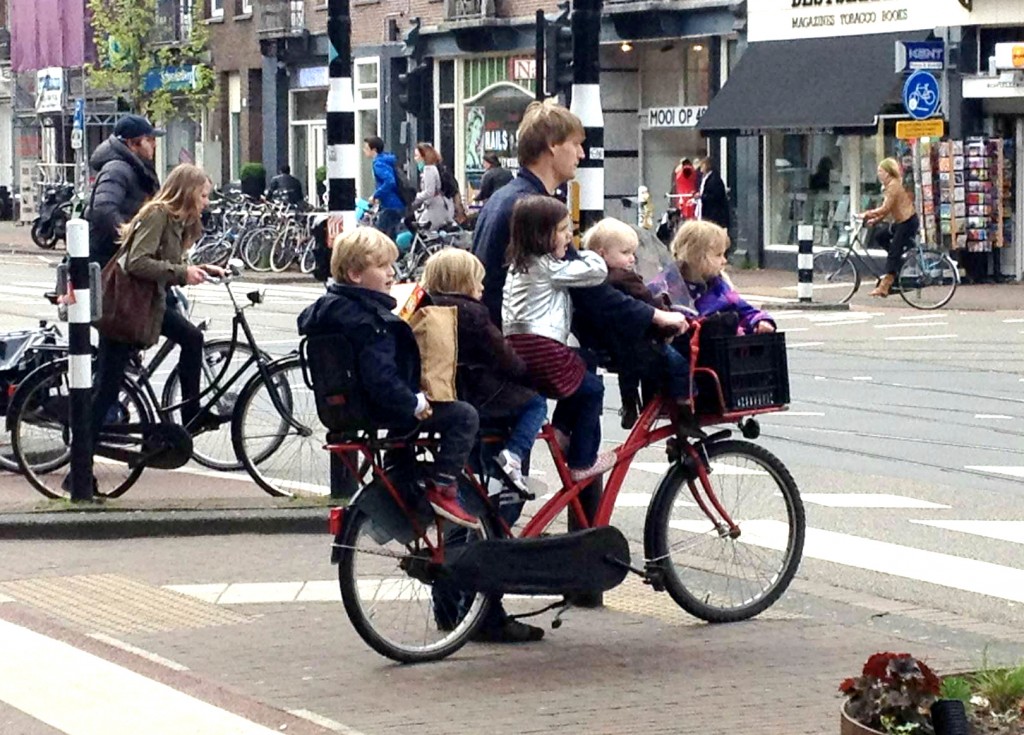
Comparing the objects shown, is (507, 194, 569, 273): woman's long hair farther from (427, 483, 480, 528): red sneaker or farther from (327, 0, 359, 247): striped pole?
(327, 0, 359, 247): striped pole

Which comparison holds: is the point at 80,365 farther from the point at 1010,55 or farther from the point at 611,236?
the point at 1010,55

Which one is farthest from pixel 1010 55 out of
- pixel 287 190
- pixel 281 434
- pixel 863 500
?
pixel 281 434

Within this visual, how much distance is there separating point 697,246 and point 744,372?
0.51 metres

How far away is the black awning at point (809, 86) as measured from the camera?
1224 inches

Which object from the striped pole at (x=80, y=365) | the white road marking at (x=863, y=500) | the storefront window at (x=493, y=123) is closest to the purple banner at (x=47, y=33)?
the storefront window at (x=493, y=123)

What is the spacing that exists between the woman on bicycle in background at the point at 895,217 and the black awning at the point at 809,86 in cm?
374

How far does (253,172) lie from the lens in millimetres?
46656

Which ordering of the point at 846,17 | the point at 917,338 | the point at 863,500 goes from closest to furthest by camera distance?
the point at 863,500 < the point at 917,338 < the point at 846,17

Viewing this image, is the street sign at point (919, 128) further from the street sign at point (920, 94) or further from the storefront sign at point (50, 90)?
the storefront sign at point (50, 90)

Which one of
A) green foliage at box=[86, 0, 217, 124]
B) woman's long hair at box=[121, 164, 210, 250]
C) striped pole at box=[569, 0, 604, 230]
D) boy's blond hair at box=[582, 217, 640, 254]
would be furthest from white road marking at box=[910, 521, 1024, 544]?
green foliage at box=[86, 0, 217, 124]

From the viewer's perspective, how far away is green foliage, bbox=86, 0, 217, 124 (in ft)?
157

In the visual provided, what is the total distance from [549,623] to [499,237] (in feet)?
4.66

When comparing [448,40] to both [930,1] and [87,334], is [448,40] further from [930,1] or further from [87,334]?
[87,334]

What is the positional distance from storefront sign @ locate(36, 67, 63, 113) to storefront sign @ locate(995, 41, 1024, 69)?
34604 millimetres
